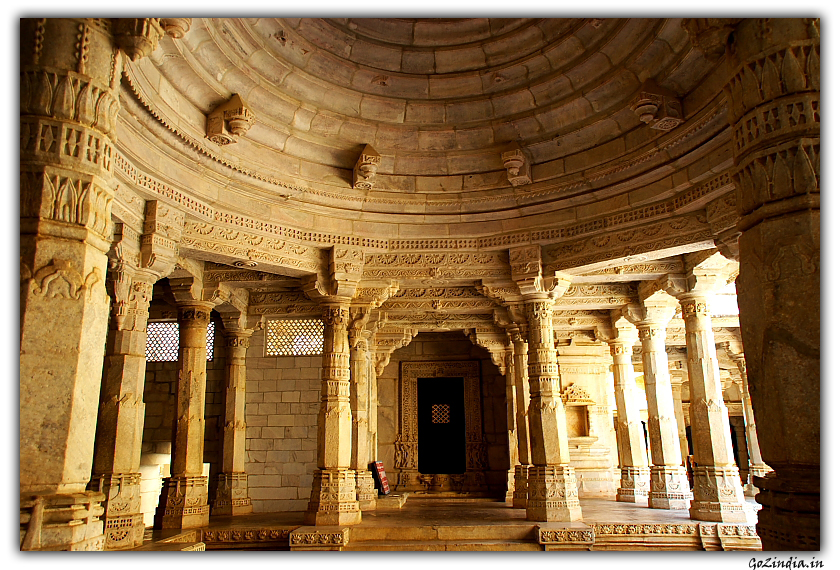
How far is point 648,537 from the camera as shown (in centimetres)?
869

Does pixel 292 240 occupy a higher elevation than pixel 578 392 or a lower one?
higher

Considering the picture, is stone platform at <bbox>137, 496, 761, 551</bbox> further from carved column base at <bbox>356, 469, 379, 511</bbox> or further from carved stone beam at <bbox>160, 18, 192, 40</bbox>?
carved stone beam at <bbox>160, 18, 192, 40</bbox>

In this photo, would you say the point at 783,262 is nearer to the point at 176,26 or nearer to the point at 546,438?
the point at 176,26

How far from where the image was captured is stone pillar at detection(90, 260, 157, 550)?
6344 mm

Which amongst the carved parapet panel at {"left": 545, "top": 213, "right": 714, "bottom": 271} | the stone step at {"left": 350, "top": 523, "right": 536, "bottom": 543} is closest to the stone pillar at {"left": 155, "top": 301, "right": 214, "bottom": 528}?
the stone step at {"left": 350, "top": 523, "right": 536, "bottom": 543}

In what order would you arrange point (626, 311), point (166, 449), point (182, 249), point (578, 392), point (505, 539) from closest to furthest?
1. point (182, 249)
2. point (505, 539)
3. point (626, 311)
4. point (166, 449)
5. point (578, 392)

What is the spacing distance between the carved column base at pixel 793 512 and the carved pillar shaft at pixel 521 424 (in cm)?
781

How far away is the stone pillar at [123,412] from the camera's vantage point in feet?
20.8

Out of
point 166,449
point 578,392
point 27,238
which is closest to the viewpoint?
point 27,238

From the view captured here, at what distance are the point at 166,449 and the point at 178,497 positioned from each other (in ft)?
15.2

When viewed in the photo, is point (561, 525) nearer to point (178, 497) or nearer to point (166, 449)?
point (178, 497)

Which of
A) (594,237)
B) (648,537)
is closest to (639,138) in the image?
(594,237)

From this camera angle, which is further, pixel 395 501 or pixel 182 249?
pixel 395 501

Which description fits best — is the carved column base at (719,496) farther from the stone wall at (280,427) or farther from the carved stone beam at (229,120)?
the carved stone beam at (229,120)
